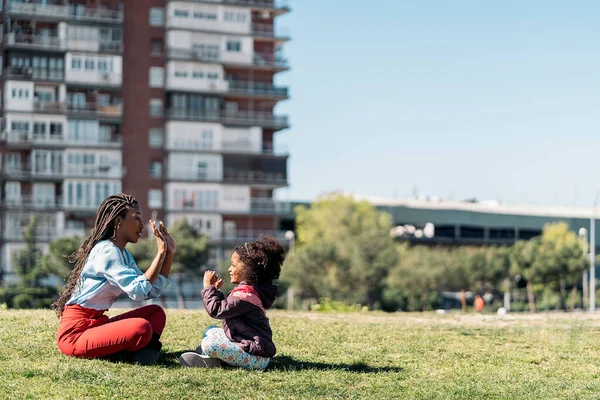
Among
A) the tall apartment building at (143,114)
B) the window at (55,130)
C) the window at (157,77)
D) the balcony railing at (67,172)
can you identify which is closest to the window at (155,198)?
the tall apartment building at (143,114)

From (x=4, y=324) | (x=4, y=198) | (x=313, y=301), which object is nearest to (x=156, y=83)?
(x=4, y=198)

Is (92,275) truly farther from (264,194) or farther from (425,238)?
(425,238)

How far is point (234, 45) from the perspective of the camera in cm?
9350

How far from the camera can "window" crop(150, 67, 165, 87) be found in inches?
3578

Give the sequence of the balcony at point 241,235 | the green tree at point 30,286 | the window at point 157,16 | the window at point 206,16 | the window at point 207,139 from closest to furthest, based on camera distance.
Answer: the green tree at point 30,286, the window at point 157,16, the balcony at point 241,235, the window at point 206,16, the window at point 207,139

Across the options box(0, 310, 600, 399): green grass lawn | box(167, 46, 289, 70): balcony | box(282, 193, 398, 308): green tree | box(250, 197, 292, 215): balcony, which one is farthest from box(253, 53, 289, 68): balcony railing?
box(0, 310, 600, 399): green grass lawn

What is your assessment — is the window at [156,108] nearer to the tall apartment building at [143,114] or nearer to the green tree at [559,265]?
the tall apartment building at [143,114]

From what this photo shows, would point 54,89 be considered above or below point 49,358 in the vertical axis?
above

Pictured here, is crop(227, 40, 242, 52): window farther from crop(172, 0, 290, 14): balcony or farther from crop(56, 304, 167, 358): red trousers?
crop(56, 304, 167, 358): red trousers

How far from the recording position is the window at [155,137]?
91.0 metres

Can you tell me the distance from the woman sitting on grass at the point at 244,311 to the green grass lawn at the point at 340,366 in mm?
205

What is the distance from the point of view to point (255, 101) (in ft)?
315

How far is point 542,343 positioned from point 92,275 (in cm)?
714

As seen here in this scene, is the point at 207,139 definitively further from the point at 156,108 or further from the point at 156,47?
the point at 156,47
